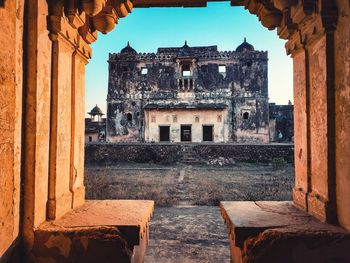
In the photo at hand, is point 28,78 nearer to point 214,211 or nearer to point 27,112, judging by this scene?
point 27,112

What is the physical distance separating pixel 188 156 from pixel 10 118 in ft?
44.0

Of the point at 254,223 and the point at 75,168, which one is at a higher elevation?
the point at 75,168

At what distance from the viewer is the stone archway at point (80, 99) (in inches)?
70.8

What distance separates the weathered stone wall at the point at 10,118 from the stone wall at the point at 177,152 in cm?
1323

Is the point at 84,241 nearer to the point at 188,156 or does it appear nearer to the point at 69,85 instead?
the point at 69,85

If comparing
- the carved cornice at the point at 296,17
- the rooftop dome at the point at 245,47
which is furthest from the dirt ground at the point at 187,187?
the rooftop dome at the point at 245,47

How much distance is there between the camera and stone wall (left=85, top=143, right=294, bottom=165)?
48.0ft

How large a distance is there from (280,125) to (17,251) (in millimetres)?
27511

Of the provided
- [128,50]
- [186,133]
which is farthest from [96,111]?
[186,133]

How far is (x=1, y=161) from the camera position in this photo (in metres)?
1.61

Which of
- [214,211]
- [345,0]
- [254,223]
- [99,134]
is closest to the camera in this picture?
[345,0]

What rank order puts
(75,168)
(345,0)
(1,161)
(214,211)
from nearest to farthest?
(1,161), (345,0), (75,168), (214,211)

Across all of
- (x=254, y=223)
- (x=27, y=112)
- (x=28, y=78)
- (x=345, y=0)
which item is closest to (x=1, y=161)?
(x=27, y=112)

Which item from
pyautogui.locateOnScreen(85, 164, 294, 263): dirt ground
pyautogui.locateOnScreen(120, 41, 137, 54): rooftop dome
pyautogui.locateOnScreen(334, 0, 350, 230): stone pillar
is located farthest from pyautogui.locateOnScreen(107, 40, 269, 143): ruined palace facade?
pyautogui.locateOnScreen(334, 0, 350, 230): stone pillar
